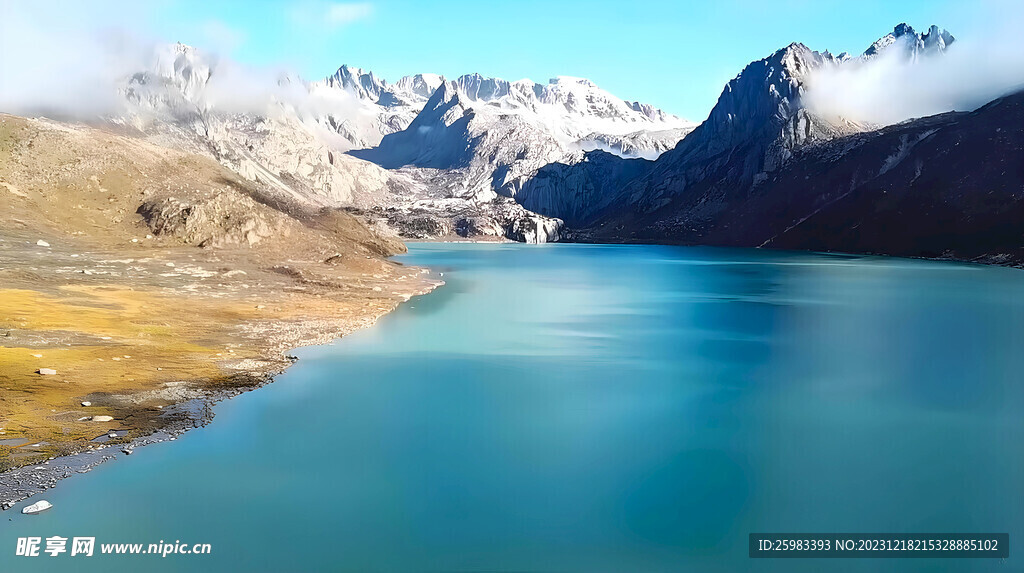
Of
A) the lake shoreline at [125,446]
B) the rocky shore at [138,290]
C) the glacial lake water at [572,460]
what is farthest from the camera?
the rocky shore at [138,290]

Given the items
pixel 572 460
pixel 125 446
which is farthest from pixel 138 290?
pixel 572 460

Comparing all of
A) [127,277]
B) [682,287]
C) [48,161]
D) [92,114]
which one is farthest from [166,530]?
[92,114]

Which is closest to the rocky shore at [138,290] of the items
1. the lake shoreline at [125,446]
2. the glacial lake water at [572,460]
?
the lake shoreline at [125,446]

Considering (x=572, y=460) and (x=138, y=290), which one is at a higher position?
(x=138, y=290)

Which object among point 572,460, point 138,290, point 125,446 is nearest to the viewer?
point 125,446

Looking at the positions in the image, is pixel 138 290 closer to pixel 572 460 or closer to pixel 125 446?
pixel 125 446

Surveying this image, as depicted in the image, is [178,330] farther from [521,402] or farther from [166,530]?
[166,530]

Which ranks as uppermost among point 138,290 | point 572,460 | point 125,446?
point 138,290

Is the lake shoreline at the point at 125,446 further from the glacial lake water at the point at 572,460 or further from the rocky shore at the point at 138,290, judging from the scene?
the glacial lake water at the point at 572,460

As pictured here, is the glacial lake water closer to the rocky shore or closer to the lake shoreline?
the lake shoreline
